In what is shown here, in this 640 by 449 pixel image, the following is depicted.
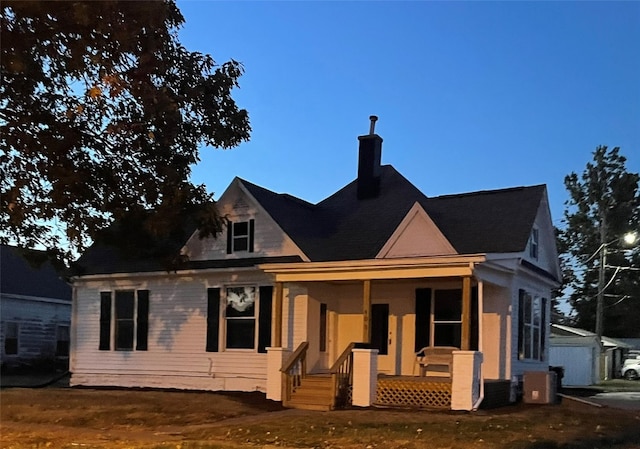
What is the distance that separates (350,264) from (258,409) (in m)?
3.62

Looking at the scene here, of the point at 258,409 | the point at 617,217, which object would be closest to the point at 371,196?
the point at 258,409

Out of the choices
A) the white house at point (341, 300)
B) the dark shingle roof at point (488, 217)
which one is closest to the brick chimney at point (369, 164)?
the white house at point (341, 300)

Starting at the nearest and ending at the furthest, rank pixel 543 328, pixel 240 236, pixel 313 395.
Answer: pixel 313 395, pixel 240 236, pixel 543 328

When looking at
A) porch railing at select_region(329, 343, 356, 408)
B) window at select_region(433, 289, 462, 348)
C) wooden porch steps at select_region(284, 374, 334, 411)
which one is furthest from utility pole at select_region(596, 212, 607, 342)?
wooden porch steps at select_region(284, 374, 334, 411)

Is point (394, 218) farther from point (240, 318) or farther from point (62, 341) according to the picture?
point (62, 341)

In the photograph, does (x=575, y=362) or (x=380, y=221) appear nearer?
(x=380, y=221)

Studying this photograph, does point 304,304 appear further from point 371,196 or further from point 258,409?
point 371,196

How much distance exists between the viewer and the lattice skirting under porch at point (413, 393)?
49.6 ft

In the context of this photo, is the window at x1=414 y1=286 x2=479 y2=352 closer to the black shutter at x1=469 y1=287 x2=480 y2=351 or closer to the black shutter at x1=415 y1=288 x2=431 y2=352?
the black shutter at x1=415 y1=288 x2=431 y2=352

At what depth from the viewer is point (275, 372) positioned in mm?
17156

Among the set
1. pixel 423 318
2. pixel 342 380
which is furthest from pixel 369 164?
pixel 342 380

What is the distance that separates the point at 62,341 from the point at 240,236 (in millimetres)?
16398

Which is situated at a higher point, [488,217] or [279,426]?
[488,217]

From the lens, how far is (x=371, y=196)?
22.2 metres
